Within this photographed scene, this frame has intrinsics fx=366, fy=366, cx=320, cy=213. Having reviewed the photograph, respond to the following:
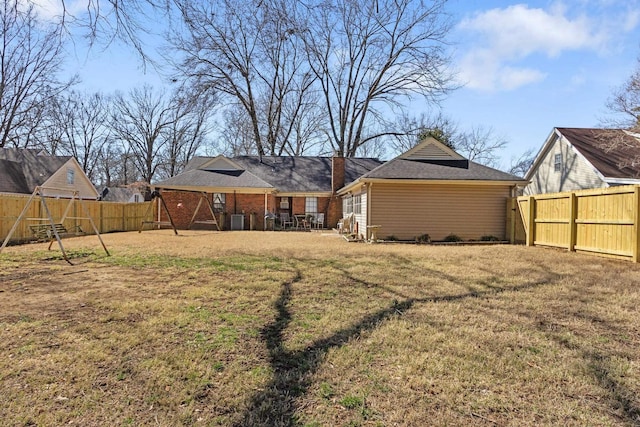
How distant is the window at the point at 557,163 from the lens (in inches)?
808

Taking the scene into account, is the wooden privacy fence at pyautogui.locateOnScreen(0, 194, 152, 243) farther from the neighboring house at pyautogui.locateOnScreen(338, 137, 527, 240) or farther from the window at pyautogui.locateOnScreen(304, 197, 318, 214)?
the neighboring house at pyautogui.locateOnScreen(338, 137, 527, 240)

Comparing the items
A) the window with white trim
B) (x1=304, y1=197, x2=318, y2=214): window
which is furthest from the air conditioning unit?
the window with white trim

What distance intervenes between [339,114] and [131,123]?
2273 cm

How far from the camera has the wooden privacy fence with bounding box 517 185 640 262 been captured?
8.50 m

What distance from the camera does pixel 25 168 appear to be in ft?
83.1

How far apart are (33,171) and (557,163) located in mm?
33625

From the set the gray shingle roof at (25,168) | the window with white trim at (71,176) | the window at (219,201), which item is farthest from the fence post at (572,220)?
the window with white trim at (71,176)

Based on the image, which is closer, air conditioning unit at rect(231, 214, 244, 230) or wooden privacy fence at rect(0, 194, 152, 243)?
wooden privacy fence at rect(0, 194, 152, 243)

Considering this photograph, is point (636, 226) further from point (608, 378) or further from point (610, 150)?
point (610, 150)

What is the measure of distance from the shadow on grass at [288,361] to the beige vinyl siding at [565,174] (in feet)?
55.8

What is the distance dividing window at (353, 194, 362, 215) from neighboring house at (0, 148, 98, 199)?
1827 cm

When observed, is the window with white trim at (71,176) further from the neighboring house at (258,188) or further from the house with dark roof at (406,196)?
the house with dark roof at (406,196)

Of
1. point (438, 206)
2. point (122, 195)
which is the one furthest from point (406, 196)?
point (122, 195)

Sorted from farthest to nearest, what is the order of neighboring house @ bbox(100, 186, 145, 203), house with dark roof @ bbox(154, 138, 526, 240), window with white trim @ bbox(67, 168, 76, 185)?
neighboring house @ bbox(100, 186, 145, 203) → window with white trim @ bbox(67, 168, 76, 185) → house with dark roof @ bbox(154, 138, 526, 240)
